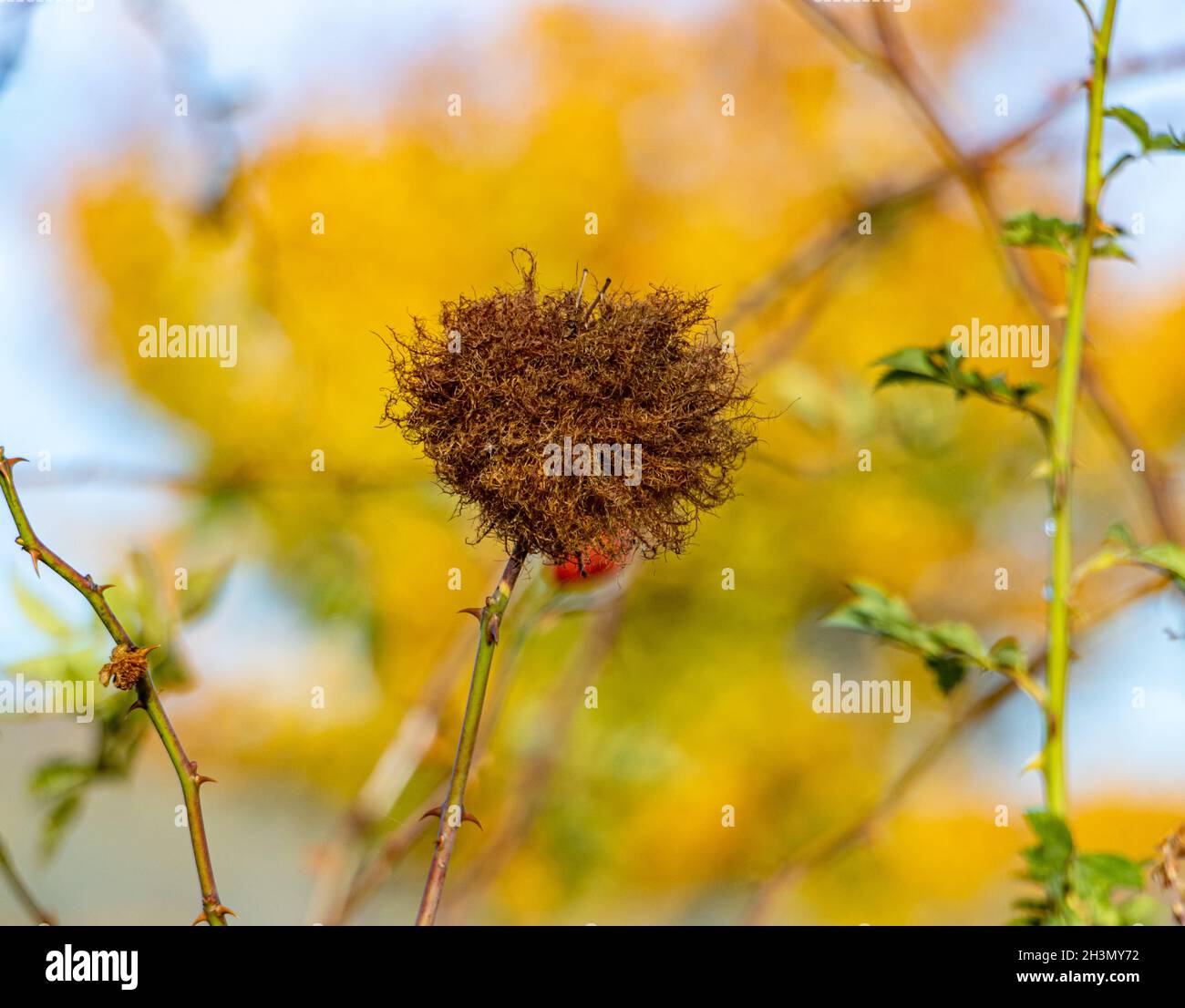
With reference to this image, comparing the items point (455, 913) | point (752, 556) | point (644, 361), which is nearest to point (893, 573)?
point (752, 556)

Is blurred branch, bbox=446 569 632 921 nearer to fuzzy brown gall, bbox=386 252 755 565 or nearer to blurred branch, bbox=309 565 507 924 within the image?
blurred branch, bbox=309 565 507 924

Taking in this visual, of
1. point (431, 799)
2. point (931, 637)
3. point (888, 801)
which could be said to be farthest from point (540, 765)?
point (931, 637)

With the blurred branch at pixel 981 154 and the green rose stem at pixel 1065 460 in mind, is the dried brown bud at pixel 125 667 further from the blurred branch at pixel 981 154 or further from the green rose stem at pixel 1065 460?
the blurred branch at pixel 981 154

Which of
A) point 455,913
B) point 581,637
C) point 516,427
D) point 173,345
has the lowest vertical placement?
point 455,913

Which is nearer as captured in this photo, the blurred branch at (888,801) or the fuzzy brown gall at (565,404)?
the fuzzy brown gall at (565,404)

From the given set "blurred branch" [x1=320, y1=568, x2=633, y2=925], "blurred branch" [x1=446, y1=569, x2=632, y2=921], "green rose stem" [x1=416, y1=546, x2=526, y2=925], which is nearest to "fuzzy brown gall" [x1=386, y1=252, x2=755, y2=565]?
"green rose stem" [x1=416, y1=546, x2=526, y2=925]

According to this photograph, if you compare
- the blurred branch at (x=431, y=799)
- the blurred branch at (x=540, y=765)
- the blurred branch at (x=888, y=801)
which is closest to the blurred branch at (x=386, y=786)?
the blurred branch at (x=431, y=799)

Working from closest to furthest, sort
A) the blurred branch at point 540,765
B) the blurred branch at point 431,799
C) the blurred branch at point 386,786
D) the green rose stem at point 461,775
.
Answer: the green rose stem at point 461,775, the blurred branch at point 431,799, the blurred branch at point 386,786, the blurred branch at point 540,765

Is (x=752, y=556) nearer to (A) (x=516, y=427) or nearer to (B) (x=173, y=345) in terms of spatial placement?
(B) (x=173, y=345)
